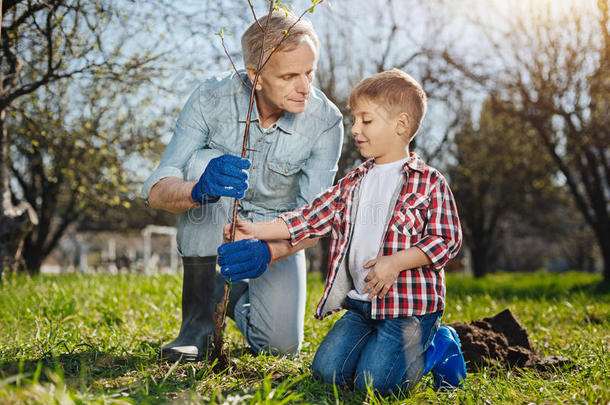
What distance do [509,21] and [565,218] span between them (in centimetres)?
1386

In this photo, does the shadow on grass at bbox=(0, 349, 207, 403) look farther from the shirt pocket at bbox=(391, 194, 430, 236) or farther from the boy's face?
the boy's face

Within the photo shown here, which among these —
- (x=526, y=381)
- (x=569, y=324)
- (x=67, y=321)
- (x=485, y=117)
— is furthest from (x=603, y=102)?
(x=67, y=321)

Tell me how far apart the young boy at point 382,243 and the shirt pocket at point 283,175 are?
0.52 metres

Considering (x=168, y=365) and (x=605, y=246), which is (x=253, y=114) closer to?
(x=168, y=365)

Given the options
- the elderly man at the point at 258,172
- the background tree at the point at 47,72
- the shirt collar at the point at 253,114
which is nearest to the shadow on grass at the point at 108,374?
the elderly man at the point at 258,172

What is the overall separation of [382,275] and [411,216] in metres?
0.31

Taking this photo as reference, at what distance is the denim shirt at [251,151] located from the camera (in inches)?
109

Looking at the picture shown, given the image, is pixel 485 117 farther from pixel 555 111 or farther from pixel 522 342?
pixel 522 342

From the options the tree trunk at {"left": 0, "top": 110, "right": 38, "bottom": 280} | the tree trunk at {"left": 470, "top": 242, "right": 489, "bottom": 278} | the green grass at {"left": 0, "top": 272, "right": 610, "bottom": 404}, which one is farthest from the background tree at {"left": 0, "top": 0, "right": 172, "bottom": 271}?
the tree trunk at {"left": 470, "top": 242, "right": 489, "bottom": 278}

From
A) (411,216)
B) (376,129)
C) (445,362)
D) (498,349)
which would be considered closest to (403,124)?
(376,129)

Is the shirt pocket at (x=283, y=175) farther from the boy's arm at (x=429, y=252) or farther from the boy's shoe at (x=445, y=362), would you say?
the boy's shoe at (x=445, y=362)

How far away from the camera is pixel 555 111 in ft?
25.1

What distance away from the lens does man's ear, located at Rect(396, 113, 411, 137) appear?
2.30m

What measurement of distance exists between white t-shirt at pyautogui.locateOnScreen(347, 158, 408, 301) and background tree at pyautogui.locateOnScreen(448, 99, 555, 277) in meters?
9.17
